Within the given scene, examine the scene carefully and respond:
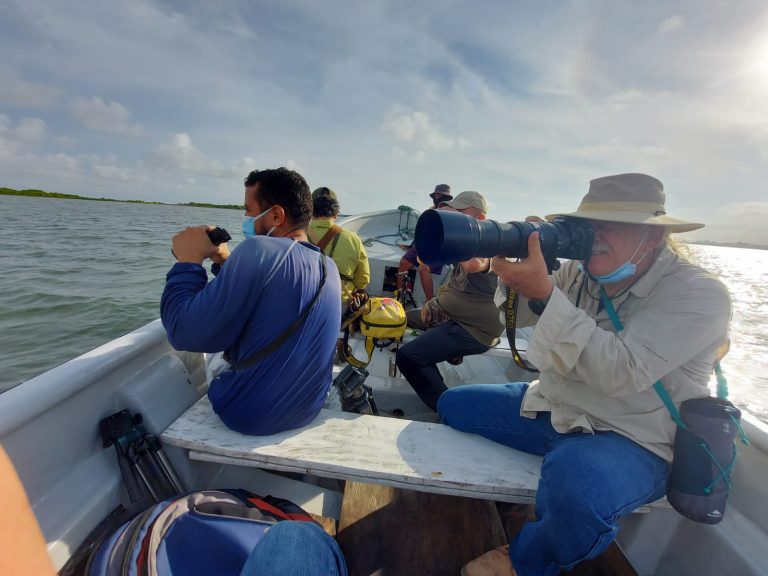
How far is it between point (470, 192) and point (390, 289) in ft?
8.35

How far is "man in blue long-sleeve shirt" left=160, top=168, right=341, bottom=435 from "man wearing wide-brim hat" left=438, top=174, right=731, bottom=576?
768 mm

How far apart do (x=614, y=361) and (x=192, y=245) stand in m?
1.65

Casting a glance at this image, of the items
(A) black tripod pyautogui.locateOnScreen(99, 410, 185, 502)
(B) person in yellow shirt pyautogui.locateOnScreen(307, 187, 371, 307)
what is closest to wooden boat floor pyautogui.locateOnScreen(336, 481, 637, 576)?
(A) black tripod pyautogui.locateOnScreen(99, 410, 185, 502)

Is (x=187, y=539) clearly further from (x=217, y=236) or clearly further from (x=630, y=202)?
(x=630, y=202)

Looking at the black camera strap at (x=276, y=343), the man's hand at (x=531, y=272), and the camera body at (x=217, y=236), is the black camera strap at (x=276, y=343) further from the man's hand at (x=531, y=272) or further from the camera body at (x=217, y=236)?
the man's hand at (x=531, y=272)

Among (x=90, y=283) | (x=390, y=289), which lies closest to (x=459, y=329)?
(x=390, y=289)

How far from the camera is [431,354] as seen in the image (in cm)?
263

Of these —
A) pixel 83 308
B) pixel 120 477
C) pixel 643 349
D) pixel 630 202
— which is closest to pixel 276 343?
pixel 120 477

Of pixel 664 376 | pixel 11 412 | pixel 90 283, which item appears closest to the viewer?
pixel 11 412

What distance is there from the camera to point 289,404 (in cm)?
159

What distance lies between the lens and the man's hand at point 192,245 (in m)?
1.58

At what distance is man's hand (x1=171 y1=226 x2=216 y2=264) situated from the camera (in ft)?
5.18

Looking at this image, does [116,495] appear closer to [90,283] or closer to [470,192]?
[470,192]

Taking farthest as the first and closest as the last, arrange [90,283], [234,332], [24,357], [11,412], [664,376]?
[90,283]
[24,357]
[234,332]
[664,376]
[11,412]
